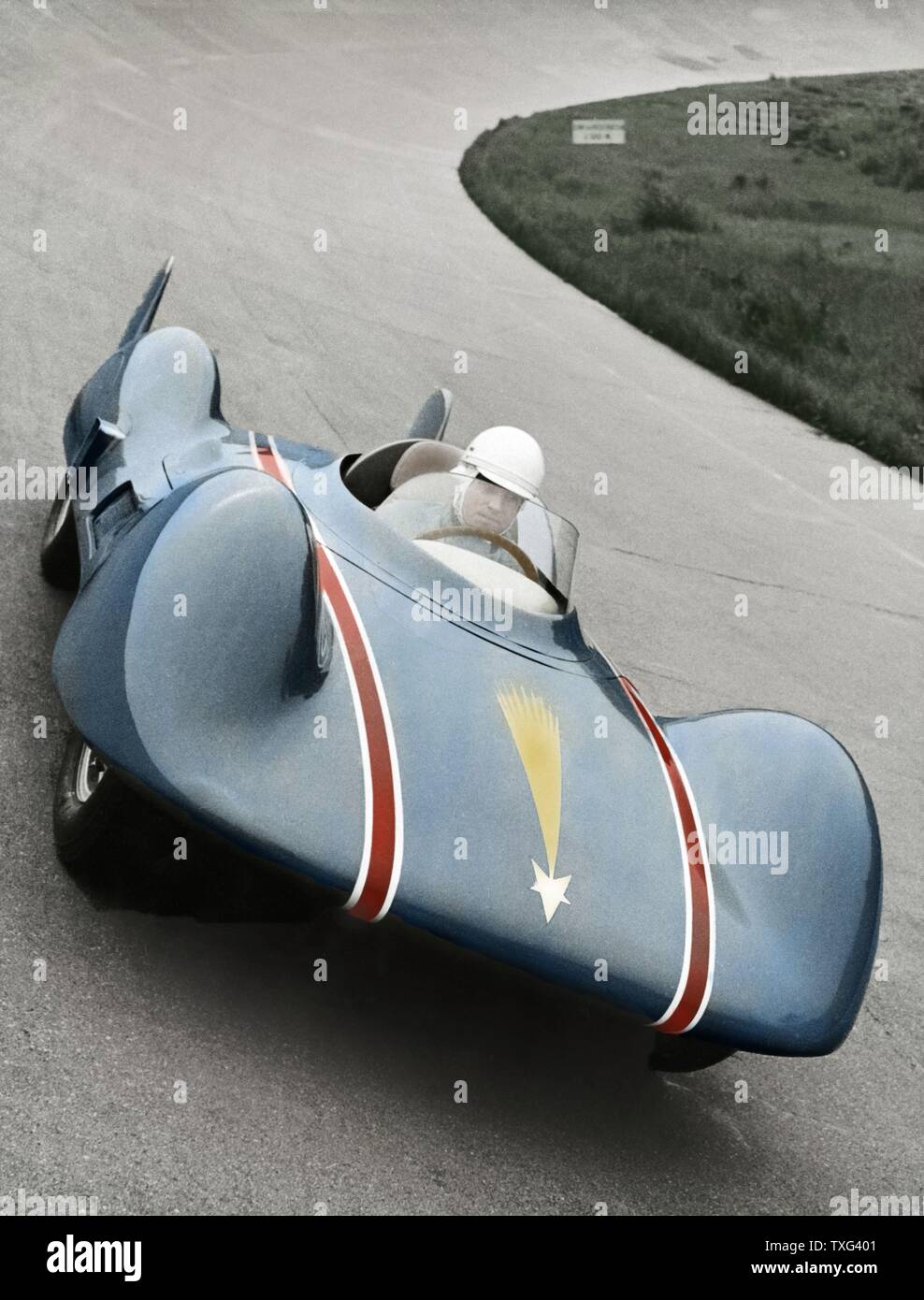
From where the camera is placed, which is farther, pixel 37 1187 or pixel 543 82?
pixel 543 82

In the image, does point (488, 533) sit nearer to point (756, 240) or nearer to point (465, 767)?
point (465, 767)

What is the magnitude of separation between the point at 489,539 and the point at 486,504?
12 centimetres

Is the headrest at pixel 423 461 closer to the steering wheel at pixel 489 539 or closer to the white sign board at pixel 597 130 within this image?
the steering wheel at pixel 489 539

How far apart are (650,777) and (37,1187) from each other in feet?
6.19

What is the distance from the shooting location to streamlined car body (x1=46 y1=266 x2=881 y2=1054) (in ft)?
11.7

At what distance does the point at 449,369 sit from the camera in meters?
11.2

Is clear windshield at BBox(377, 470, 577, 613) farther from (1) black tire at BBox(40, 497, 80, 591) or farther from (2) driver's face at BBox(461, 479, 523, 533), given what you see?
(1) black tire at BBox(40, 497, 80, 591)

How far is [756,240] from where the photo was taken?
62.2 feet

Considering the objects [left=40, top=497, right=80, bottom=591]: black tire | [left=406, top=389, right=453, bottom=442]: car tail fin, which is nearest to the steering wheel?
[left=40, top=497, right=80, bottom=591]: black tire

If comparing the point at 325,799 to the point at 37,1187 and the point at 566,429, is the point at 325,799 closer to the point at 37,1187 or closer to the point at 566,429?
the point at 37,1187

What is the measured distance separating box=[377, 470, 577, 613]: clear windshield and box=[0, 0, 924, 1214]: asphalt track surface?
0.77 meters

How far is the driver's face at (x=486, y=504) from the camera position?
15.9 ft

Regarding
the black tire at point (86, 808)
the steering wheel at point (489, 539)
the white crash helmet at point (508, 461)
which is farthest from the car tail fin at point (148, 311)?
the black tire at point (86, 808)
